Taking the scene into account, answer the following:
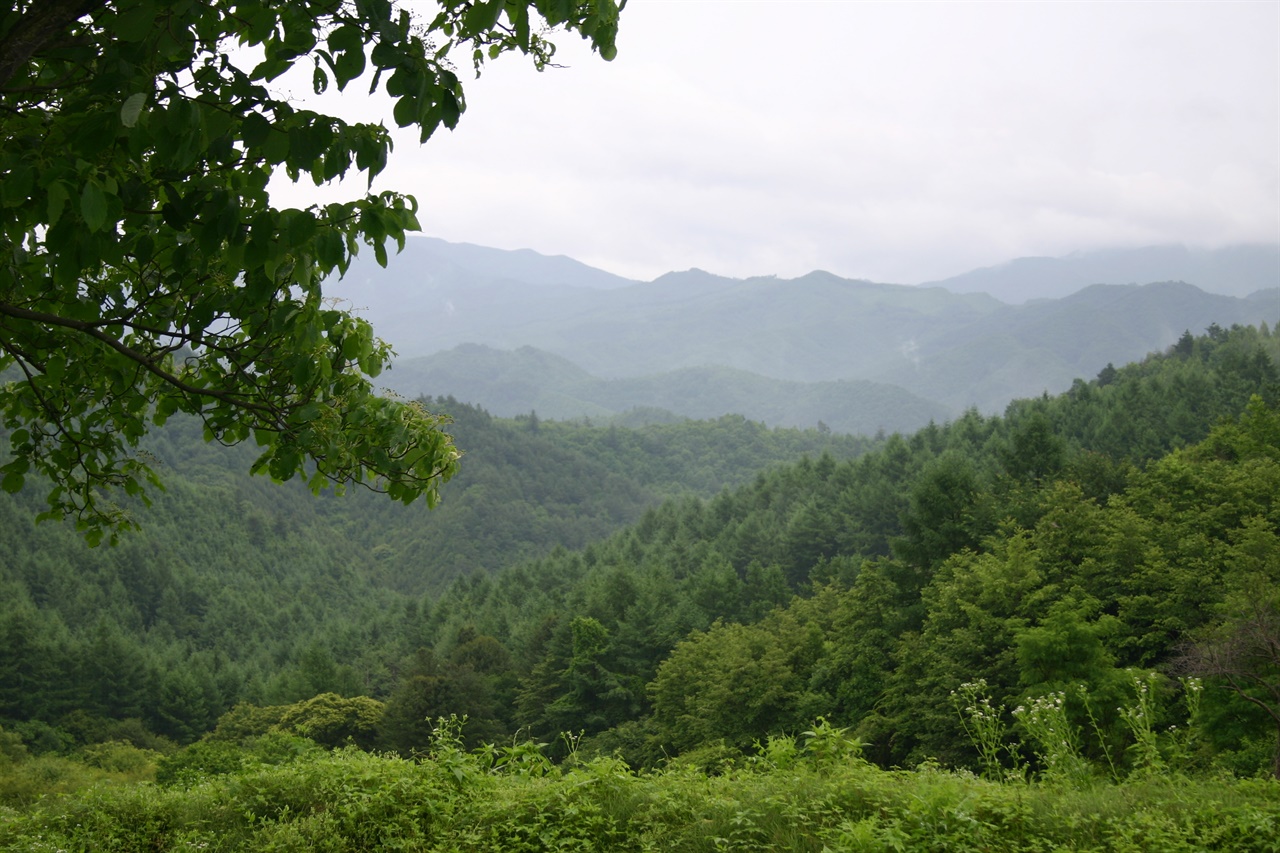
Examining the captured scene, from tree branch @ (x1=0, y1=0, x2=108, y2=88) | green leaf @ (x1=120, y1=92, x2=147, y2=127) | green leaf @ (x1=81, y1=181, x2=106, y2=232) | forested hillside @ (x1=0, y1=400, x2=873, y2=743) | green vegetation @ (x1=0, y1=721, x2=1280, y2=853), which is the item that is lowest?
forested hillside @ (x1=0, y1=400, x2=873, y2=743)

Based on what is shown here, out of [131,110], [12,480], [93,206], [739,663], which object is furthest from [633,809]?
[739,663]

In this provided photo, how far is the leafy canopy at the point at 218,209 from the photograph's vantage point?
8.17 ft

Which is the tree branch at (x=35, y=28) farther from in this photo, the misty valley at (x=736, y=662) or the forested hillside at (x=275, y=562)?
the forested hillside at (x=275, y=562)

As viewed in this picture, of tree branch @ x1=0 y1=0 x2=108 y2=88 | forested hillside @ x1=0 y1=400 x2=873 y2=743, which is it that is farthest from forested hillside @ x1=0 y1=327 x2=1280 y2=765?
tree branch @ x1=0 y1=0 x2=108 y2=88

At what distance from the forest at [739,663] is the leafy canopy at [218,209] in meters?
1.97

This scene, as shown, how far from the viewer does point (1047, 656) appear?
1759cm

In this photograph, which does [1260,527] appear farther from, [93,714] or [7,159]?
[93,714]

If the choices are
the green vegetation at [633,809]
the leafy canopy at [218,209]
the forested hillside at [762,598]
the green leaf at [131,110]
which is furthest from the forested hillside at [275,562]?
the green leaf at [131,110]

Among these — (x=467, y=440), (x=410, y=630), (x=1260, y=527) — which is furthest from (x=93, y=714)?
(x=467, y=440)

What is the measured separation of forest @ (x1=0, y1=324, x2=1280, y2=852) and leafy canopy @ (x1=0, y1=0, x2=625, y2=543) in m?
1.97

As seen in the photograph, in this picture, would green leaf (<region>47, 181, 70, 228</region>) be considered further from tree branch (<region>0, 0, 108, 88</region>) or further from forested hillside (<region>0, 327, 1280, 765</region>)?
forested hillside (<region>0, 327, 1280, 765</region>)

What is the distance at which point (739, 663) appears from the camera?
29.5m

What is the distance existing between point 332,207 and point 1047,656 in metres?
17.9

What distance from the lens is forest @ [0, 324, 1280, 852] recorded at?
4359 mm
